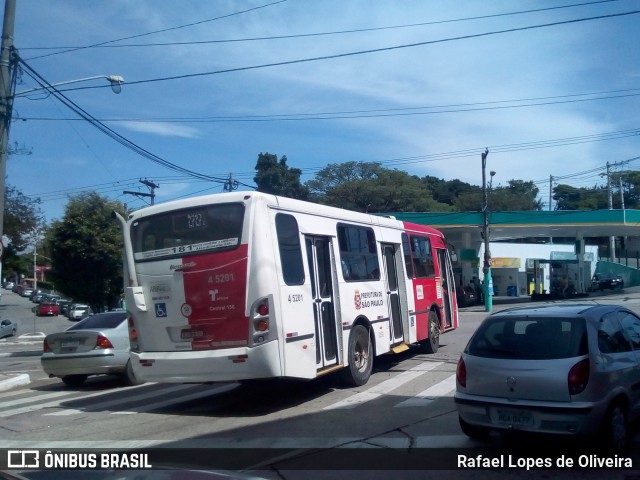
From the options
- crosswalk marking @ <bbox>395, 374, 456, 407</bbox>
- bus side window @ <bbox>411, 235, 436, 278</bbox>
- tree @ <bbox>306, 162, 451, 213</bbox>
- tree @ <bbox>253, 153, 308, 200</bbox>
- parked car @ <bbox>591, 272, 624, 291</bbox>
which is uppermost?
tree @ <bbox>306, 162, 451, 213</bbox>

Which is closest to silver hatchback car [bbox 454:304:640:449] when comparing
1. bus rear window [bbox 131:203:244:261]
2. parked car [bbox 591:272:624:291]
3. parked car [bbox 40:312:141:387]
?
bus rear window [bbox 131:203:244:261]

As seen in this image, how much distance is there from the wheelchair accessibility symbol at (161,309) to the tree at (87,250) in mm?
14425

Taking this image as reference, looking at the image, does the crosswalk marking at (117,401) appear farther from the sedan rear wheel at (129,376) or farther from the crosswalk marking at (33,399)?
the crosswalk marking at (33,399)

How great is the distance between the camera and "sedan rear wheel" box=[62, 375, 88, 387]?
1477 cm

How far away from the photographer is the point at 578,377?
7082mm

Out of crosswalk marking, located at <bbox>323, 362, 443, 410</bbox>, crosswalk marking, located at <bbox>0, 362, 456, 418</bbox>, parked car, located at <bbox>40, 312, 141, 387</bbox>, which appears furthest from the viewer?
parked car, located at <bbox>40, 312, 141, 387</bbox>

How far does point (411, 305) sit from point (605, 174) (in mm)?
56368

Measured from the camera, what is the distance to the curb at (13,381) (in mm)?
15444

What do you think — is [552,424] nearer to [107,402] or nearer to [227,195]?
[227,195]

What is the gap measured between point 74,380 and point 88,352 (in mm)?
1700

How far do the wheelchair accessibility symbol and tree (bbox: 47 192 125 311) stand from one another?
1442 centimetres

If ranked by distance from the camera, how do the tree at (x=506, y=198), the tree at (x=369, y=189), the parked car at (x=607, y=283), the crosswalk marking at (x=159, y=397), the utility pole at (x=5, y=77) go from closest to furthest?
the crosswalk marking at (x=159, y=397)
the utility pole at (x=5, y=77)
the parked car at (x=607, y=283)
the tree at (x=369, y=189)
the tree at (x=506, y=198)

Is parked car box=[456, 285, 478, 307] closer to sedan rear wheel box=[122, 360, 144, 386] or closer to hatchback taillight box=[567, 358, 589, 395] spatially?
sedan rear wheel box=[122, 360, 144, 386]

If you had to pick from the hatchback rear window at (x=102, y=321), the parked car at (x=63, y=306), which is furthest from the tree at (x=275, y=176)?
the parked car at (x=63, y=306)
